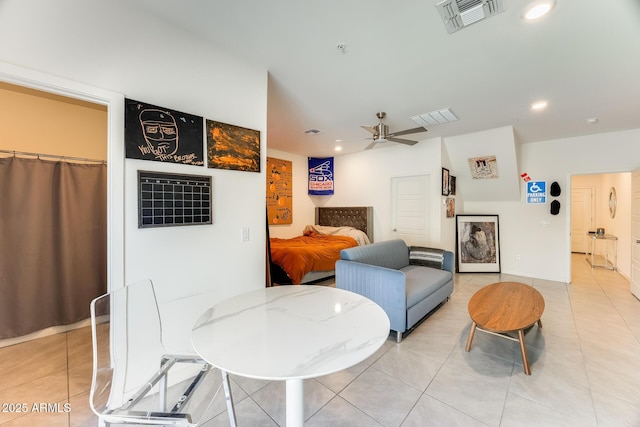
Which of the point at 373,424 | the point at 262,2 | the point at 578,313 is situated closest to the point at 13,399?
the point at 373,424

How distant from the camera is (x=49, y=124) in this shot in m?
2.68

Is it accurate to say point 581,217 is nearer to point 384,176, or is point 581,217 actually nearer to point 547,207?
point 547,207

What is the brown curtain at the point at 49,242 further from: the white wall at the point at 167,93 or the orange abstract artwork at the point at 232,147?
the orange abstract artwork at the point at 232,147

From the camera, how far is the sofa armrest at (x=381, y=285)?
2488 millimetres

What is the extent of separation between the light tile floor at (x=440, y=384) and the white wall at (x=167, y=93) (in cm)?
91

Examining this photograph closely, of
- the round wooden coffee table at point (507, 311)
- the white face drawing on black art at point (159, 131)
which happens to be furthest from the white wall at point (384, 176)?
the white face drawing on black art at point (159, 131)

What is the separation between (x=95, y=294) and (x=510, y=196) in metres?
7.00

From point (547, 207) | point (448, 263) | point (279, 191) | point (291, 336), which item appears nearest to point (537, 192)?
point (547, 207)

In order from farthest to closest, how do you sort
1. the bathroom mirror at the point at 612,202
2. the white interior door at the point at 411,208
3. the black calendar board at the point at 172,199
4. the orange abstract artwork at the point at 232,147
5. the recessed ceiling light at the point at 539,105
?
1. the bathroom mirror at the point at 612,202
2. the white interior door at the point at 411,208
3. the recessed ceiling light at the point at 539,105
4. the orange abstract artwork at the point at 232,147
5. the black calendar board at the point at 172,199

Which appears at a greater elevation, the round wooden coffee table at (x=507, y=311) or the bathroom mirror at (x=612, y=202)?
the bathroom mirror at (x=612, y=202)

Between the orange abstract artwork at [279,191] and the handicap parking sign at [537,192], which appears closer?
the handicap parking sign at [537,192]

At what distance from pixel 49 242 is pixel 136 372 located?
94.9 inches

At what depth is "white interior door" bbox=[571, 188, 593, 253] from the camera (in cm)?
658

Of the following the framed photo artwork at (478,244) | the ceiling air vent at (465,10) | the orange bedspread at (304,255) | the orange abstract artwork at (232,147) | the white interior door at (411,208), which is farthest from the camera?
the framed photo artwork at (478,244)
